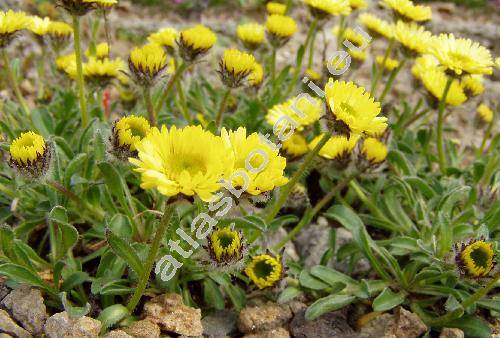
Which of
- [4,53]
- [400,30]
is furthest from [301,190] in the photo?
[4,53]

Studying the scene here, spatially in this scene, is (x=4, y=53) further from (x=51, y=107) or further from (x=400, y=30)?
(x=400, y=30)

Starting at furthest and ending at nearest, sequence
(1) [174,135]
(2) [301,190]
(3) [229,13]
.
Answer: (3) [229,13] → (2) [301,190] → (1) [174,135]

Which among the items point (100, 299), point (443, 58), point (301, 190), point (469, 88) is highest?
A: point (443, 58)

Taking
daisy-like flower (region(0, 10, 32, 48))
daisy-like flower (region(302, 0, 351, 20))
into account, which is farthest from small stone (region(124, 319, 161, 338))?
daisy-like flower (region(302, 0, 351, 20))

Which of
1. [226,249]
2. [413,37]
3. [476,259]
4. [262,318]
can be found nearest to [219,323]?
[262,318]

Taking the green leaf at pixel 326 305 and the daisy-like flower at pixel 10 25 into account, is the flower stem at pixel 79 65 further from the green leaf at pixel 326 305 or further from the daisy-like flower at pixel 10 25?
the green leaf at pixel 326 305

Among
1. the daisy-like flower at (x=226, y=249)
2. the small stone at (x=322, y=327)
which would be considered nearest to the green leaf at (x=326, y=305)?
the small stone at (x=322, y=327)

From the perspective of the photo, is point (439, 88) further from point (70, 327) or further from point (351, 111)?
point (70, 327)
